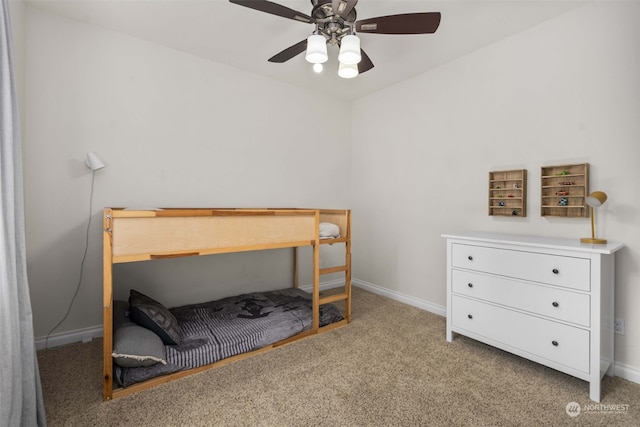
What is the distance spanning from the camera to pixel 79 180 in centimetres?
241

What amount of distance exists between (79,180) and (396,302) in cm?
325

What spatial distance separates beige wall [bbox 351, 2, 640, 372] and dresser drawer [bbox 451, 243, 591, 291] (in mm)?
515

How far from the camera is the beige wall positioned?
199 cm

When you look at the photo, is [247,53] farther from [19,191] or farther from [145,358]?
[145,358]

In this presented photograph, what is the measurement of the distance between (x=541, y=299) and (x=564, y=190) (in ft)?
2.87

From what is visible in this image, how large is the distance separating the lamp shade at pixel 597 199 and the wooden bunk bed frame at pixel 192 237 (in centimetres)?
172

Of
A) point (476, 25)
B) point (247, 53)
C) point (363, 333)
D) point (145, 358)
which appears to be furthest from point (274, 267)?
point (476, 25)

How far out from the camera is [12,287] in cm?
127

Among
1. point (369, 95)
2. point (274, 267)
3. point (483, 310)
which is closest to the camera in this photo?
point (483, 310)

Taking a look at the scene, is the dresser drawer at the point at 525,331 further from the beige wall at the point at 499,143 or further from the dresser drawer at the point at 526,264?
the beige wall at the point at 499,143

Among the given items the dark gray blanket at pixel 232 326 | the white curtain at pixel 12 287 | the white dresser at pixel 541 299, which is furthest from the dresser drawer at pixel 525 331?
the white curtain at pixel 12 287

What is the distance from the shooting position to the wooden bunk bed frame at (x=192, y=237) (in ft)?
5.62

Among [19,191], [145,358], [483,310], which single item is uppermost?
[19,191]

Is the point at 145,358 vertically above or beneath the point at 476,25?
beneath
